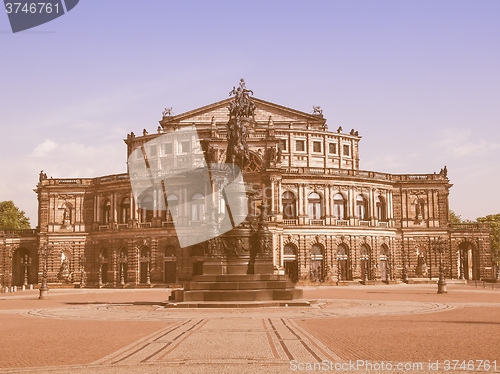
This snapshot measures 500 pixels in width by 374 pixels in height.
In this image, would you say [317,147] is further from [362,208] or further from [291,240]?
[291,240]

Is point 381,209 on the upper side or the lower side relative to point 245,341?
upper

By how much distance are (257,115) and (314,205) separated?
16.9 m

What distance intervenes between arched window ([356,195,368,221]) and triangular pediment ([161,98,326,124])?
14.1 metres

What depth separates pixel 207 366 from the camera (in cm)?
A: 1299

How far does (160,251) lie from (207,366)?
226 feet

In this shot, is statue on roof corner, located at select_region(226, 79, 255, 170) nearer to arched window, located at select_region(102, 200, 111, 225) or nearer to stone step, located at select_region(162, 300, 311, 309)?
stone step, located at select_region(162, 300, 311, 309)

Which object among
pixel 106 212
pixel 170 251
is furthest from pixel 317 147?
pixel 106 212

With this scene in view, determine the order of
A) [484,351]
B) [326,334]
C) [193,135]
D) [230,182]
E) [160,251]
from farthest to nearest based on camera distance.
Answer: [193,135] < [160,251] < [230,182] < [326,334] < [484,351]

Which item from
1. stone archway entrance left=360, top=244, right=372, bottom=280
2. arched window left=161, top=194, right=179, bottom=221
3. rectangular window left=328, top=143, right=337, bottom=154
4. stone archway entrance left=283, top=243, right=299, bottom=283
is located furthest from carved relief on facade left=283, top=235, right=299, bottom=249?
rectangular window left=328, top=143, right=337, bottom=154

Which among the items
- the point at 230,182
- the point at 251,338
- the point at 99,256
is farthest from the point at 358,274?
the point at 251,338

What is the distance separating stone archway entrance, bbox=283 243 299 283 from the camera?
8069 centimetres

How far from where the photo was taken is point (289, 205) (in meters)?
83.1

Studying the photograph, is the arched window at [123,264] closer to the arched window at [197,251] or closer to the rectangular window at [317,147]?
the arched window at [197,251]

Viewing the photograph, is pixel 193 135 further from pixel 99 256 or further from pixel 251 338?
pixel 251 338
